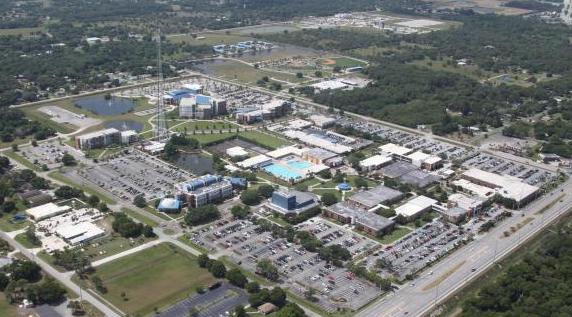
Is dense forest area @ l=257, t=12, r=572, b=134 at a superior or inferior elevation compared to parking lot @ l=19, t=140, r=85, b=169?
superior

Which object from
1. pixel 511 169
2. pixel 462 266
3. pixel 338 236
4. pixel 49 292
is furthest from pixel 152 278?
pixel 511 169

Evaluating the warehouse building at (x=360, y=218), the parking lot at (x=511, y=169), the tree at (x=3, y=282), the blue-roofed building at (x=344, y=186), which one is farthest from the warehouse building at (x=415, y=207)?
the tree at (x=3, y=282)

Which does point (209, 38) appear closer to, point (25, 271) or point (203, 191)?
point (203, 191)

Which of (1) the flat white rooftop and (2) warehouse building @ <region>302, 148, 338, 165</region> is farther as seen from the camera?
(2) warehouse building @ <region>302, 148, 338, 165</region>

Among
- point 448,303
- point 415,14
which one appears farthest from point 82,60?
point 415,14

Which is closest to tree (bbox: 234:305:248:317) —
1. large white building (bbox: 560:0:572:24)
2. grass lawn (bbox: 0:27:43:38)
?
grass lawn (bbox: 0:27:43:38)

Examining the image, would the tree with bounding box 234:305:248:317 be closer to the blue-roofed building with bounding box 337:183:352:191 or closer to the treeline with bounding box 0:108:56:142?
the blue-roofed building with bounding box 337:183:352:191
